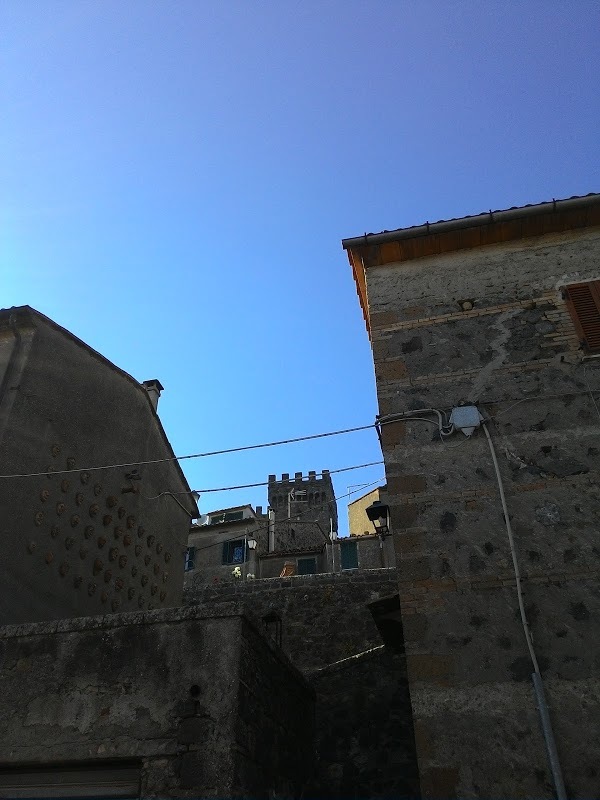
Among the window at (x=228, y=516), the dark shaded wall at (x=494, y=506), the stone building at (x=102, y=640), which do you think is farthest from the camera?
the window at (x=228, y=516)

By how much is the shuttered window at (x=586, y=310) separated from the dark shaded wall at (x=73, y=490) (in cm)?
650

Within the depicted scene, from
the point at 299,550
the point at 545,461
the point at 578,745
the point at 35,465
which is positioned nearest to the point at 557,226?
the point at 545,461

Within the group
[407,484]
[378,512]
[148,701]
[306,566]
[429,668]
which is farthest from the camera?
[306,566]

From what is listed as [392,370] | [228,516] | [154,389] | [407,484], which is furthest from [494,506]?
[228,516]

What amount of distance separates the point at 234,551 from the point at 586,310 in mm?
21030

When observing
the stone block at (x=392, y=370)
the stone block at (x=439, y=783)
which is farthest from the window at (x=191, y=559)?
the stone block at (x=439, y=783)

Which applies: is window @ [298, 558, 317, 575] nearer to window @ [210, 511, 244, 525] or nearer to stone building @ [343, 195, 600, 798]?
window @ [210, 511, 244, 525]

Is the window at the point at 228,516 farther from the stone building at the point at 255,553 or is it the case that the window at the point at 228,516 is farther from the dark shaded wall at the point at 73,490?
the dark shaded wall at the point at 73,490

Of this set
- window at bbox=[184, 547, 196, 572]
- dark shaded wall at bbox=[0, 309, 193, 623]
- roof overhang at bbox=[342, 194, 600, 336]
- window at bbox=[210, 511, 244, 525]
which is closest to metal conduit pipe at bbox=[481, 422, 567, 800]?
roof overhang at bbox=[342, 194, 600, 336]

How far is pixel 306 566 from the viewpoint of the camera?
24.8 m

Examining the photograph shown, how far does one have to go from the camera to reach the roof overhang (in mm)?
7820

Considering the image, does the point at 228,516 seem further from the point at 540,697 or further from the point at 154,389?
the point at 540,697

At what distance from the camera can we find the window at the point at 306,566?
24547mm

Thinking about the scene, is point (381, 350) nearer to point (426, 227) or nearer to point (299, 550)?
point (426, 227)
